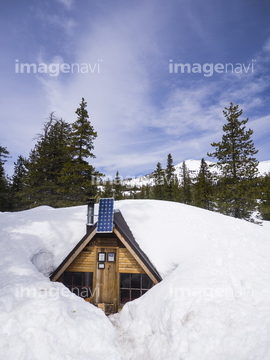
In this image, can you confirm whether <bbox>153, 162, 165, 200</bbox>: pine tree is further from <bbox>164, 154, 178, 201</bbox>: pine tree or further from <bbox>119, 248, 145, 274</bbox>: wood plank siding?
<bbox>119, 248, 145, 274</bbox>: wood plank siding

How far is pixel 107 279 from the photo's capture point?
→ 30.3 feet

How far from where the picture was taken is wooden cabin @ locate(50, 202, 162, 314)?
9109 mm

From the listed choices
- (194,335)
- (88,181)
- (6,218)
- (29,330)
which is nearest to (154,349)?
(194,335)

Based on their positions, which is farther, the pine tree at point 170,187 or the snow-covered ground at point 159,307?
the pine tree at point 170,187

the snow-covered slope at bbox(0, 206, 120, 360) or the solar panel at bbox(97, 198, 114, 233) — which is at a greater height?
the solar panel at bbox(97, 198, 114, 233)

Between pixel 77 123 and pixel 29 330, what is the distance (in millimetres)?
20766

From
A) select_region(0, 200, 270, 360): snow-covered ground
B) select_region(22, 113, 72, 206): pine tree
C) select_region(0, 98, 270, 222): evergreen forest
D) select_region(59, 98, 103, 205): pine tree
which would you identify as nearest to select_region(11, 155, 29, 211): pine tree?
select_region(0, 98, 270, 222): evergreen forest

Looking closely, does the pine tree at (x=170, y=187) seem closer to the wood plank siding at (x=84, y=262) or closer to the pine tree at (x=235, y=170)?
the pine tree at (x=235, y=170)

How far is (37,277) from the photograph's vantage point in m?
7.35

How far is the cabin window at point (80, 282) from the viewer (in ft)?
30.5

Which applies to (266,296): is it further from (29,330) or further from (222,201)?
(222,201)

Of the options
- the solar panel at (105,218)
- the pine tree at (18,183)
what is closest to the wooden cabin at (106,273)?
the solar panel at (105,218)

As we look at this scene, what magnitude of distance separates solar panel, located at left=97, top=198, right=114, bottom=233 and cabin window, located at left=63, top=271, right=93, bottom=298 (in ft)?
9.04

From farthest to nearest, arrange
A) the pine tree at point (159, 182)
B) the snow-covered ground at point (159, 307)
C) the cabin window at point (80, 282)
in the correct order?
the pine tree at point (159, 182), the cabin window at point (80, 282), the snow-covered ground at point (159, 307)
